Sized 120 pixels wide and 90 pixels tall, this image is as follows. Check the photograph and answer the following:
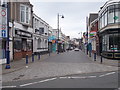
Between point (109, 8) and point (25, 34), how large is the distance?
12.8 metres

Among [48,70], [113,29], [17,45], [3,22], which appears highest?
[3,22]

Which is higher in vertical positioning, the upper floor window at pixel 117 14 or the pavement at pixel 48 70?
the upper floor window at pixel 117 14

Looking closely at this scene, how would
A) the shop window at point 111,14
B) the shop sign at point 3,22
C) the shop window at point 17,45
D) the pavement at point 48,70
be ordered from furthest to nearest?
the shop window at point 111,14, the shop window at point 17,45, the shop sign at point 3,22, the pavement at point 48,70

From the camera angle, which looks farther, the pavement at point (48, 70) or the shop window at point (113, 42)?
the shop window at point (113, 42)

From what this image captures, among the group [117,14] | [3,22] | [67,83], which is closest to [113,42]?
[117,14]

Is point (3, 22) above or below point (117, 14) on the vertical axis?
below

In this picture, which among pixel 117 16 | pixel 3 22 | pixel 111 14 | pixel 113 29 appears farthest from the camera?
pixel 111 14

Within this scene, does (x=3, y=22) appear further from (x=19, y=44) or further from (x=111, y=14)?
Answer: (x=111, y=14)

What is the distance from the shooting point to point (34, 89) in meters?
6.81

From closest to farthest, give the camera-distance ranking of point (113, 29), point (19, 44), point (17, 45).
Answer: point (17, 45)
point (19, 44)
point (113, 29)

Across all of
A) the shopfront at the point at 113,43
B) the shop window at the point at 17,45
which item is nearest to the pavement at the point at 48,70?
the shop window at the point at 17,45

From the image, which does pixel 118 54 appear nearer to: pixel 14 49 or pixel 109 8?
pixel 109 8

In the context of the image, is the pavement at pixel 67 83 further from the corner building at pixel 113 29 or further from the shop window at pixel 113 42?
the shop window at pixel 113 42

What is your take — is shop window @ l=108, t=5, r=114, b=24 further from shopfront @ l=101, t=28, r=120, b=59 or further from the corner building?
shopfront @ l=101, t=28, r=120, b=59
